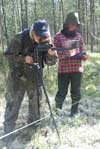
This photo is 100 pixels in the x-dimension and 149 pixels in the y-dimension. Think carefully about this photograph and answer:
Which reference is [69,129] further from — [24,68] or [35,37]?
[35,37]

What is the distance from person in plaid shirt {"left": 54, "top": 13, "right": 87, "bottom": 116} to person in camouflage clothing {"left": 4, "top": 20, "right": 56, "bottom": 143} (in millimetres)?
811

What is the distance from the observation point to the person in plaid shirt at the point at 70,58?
5332 mm

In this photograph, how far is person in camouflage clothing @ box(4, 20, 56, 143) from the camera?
4262 millimetres

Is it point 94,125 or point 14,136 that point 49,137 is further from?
point 94,125

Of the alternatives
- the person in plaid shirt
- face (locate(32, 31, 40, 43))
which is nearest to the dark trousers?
the person in plaid shirt

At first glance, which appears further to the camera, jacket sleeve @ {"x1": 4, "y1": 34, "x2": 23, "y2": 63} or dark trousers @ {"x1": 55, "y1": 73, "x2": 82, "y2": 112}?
dark trousers @ {"x1": 55, "y1": 73, "x2": 82, "y2": 112}

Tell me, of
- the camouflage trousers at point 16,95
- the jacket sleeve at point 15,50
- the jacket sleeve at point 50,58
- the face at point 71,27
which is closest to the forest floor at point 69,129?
the camouflage trousers at point 16,95

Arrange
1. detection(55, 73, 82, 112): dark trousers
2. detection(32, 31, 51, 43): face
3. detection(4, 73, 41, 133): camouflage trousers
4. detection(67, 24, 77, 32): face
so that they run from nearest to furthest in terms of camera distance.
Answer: detection(32, 31, 51, 43): face → detection(4, 73, 41, 133): camouflage trousers → detection(67, 24, 77, 32): face → detection(55, 73, 82, 112): dark trousers

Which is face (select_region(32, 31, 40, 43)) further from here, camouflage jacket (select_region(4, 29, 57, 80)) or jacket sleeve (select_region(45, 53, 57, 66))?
jacket sleeve (select_region(45, 53, 57, 66))

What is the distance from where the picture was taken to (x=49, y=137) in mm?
4816

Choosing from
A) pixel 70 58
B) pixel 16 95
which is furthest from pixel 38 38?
pixel 70 58

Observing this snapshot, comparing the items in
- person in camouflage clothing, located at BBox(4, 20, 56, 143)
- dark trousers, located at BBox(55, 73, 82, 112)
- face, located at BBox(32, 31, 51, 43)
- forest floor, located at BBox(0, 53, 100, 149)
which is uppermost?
face, located at BBox(32, 31, 51, 43)

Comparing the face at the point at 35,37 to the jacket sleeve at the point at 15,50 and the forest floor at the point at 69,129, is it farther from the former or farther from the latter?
the forest floor at the point at 69,129

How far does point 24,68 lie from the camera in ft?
15.3
